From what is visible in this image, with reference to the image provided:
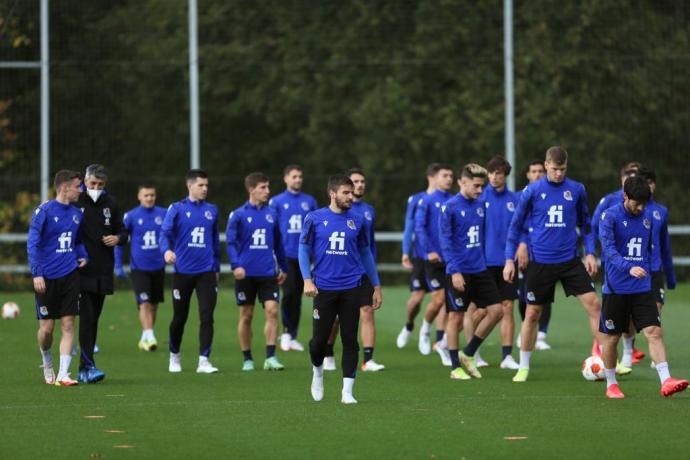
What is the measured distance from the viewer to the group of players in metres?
12.7

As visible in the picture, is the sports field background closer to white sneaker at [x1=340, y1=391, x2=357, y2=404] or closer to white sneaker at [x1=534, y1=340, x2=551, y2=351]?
white sneaker at [x1=340, y1=391, x2=357, y2=404]

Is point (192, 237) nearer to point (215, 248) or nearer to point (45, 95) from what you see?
Answer: point (215, 248)

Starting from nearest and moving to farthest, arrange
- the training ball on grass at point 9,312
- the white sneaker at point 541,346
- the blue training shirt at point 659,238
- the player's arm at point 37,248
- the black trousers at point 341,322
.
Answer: the black trousers at point 341,322, the blue training shirt at point 659,238, the player's arm at point 37,248, the white sneaker at point 541,346, the training ball on grass at point 9,312

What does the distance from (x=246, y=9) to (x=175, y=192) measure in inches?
174

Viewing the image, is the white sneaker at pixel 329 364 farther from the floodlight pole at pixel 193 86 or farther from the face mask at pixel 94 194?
the floodlight pole at pixel 193 86

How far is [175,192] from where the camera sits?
30.0 metres

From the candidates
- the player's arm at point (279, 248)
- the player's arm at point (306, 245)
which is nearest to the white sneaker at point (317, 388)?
the player's arm at point (306, 245)

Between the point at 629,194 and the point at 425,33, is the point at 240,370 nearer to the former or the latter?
the point at 629,194

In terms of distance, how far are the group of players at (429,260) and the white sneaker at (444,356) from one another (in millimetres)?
22

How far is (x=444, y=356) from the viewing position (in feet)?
54.0

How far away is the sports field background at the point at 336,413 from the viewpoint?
33.6 ft

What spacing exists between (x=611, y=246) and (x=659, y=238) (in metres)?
1.09

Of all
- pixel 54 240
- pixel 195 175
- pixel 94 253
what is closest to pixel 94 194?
pixel 94 253

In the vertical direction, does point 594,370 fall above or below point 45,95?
below
